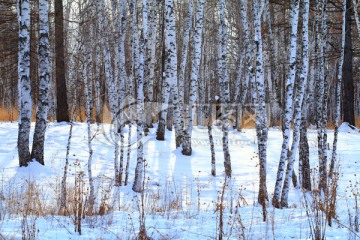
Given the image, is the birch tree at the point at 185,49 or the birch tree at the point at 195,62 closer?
→ the birch tree at the point at 195,62

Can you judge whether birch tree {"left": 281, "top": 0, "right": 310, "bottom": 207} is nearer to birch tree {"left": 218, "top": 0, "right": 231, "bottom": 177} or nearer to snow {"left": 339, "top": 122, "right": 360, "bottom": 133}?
birch tree {"left": 218, "top": 0, "right": 231, "bottom": 177}

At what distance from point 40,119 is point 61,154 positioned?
202 cm

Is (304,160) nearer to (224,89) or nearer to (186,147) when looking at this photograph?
(224,89)

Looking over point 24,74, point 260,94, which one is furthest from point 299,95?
point 24,74

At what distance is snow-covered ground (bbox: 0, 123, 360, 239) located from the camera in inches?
182

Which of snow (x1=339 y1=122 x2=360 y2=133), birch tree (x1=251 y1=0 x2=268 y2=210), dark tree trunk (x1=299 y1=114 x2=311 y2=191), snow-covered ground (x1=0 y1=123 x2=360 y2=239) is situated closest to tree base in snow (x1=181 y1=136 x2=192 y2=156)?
snow-covered ground (x1=0 y1=123 x2=360 y2=239)

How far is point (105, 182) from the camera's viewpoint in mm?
8742

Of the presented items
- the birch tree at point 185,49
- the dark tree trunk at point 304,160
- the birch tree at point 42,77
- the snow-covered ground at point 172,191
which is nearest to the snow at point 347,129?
the snow-covered ground at point 172,191

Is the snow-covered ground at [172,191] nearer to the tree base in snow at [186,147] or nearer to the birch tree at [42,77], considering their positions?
the tree base in snow at [186,147]

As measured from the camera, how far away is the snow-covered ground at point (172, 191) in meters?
4.62

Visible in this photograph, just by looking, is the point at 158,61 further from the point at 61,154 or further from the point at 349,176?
the point at 349,176

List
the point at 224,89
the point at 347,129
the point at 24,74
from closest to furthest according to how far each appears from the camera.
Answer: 1. the point at 24,74
2. the point at 224,89
3. the point at 347,129

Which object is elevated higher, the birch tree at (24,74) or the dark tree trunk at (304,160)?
the birch tree at (24,74)

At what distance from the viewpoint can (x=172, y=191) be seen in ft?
26.8
